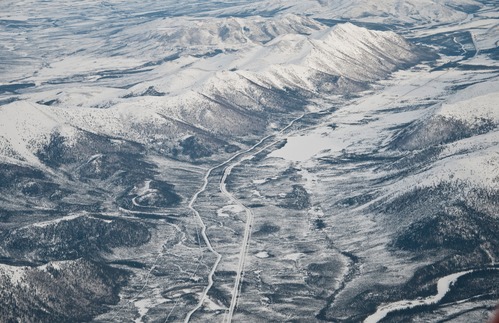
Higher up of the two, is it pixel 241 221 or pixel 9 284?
pixel 9 284

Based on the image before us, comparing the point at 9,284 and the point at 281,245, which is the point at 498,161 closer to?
the point at 281,245

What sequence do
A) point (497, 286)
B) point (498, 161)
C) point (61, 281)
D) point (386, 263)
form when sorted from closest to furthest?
point (497, 286), point (61, 281), point (386, 263), point (498, 161)

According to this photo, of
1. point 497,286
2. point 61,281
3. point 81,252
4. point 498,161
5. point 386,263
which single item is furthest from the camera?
point 498,161

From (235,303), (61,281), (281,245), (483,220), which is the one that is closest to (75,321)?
(61,281)

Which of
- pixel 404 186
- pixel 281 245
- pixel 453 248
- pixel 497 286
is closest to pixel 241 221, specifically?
pixel 281 245

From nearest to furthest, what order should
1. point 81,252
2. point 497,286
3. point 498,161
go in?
1. point 497,286
2. point 81,252
3. point 498,161

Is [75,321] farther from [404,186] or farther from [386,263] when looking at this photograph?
[404,186]

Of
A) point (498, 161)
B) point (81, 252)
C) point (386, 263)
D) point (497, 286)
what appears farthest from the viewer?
point (498, 161)

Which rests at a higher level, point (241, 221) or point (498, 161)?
point (498, 161)

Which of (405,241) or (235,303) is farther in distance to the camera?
(405,241)
